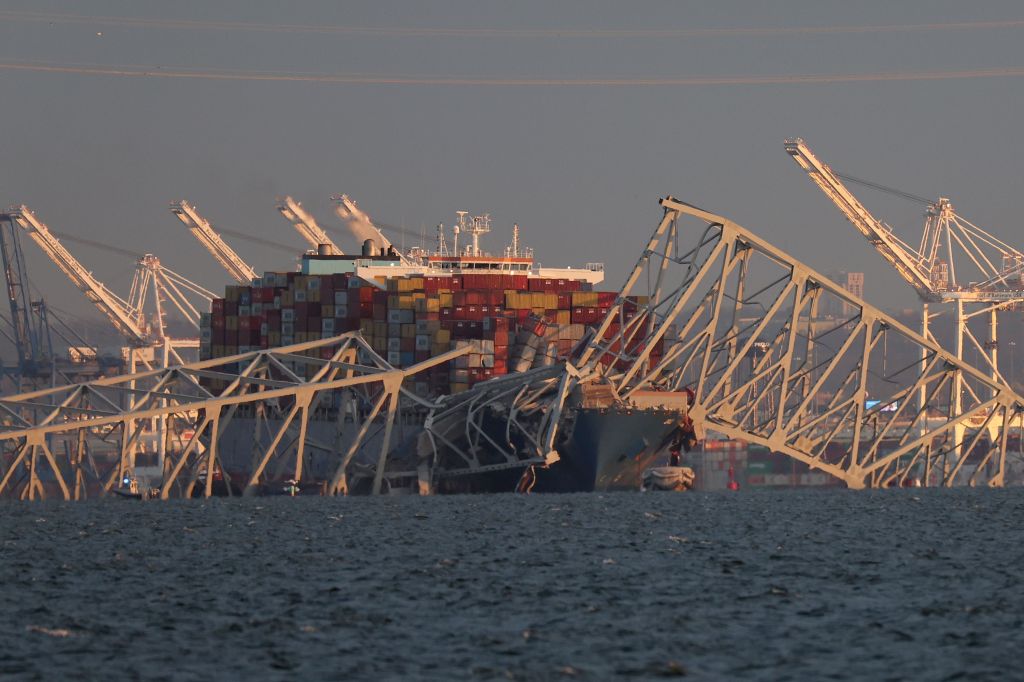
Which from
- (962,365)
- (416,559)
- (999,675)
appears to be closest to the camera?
(999,675)

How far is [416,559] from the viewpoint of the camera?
56.1 m

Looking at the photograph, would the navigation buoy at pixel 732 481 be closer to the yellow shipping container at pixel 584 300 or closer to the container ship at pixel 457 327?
the container ship at pixel 457 327

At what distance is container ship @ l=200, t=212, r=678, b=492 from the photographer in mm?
88500

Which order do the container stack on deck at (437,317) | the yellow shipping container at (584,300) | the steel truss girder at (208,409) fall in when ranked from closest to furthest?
the steel truss girder at (208,409) < the container stack on deck at (437,317) < the yellow shipping container at (584,300)

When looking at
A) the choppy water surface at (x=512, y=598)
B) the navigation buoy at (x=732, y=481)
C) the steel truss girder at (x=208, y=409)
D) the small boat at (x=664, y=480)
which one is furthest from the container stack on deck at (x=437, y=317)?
the navigation buoy at (x=732, y=481)

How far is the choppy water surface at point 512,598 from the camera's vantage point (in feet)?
119

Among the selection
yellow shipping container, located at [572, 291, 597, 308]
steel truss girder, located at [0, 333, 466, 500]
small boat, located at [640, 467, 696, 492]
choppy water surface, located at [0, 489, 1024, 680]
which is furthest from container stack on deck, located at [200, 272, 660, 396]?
choppy water surface, located at [0, 489, 1024, 680]

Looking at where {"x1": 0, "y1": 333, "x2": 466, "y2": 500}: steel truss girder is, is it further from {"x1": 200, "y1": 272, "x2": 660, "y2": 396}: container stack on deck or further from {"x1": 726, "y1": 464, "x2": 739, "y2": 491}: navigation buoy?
{"x1": 726, "y1": 464, "x2": 739, "y2": 491}: navigation buoy

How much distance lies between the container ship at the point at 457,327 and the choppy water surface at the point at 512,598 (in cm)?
1196

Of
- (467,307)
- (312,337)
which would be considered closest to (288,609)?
(467,307)

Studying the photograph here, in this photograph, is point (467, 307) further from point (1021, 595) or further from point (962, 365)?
point (1021, 595)

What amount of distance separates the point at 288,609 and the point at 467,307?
6298cm

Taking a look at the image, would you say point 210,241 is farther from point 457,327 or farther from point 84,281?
point 457,327

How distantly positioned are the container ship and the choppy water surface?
1196 centimetres
